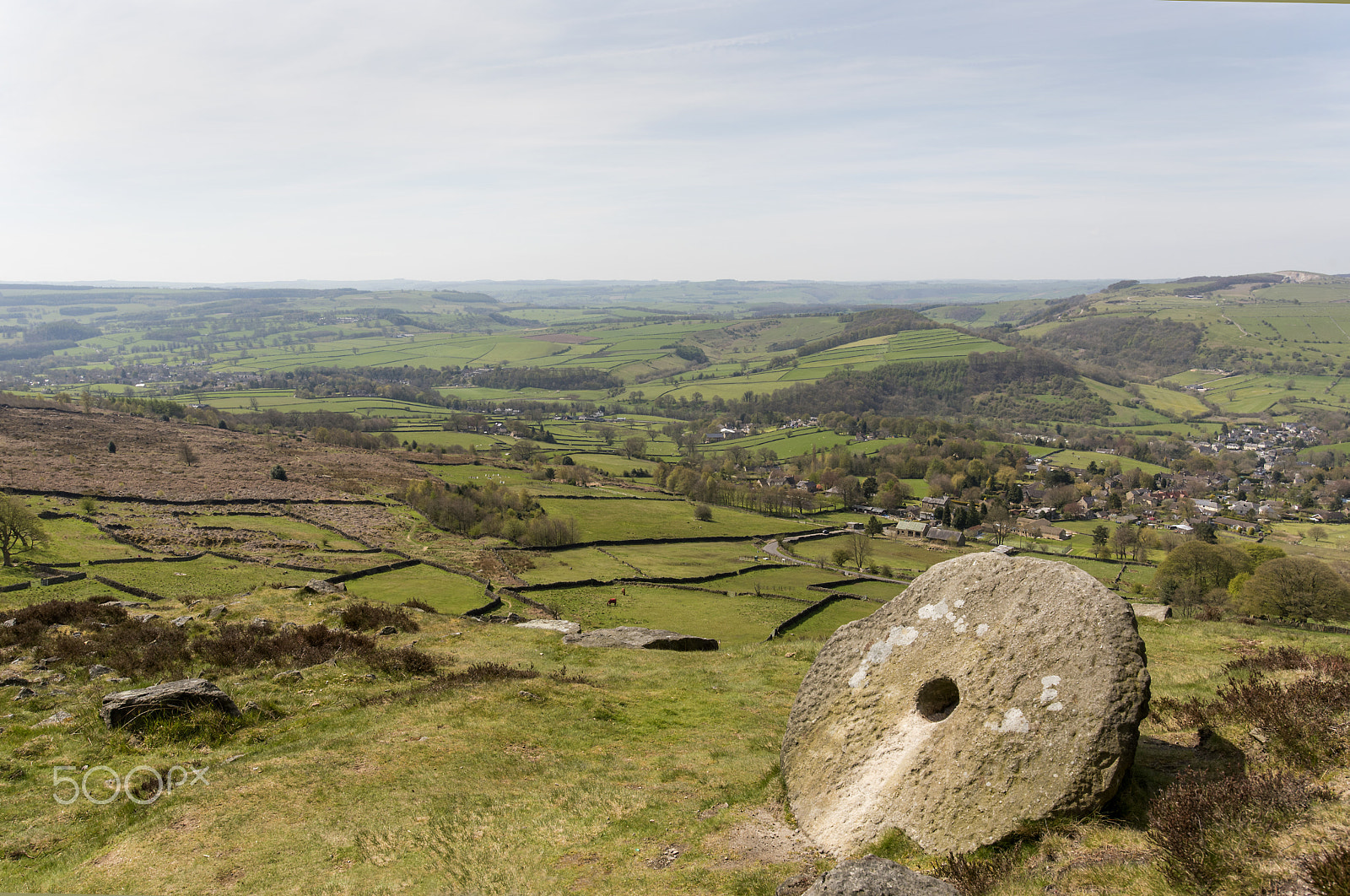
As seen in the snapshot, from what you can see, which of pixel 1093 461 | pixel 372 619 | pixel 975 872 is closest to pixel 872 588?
pixel 372 619

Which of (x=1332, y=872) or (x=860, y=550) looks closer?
(x=1332, y=872)

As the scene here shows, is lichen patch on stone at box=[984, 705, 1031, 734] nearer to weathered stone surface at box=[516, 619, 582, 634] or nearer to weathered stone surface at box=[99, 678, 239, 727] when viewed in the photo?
weathered stone surface at box=[99, 678, 239, 727]

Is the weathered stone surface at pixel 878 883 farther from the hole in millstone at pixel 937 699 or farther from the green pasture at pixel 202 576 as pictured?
the green pasture at pixel 202 576

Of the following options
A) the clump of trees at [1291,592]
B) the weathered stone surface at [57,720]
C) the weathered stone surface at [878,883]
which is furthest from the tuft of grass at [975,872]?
the clump of trees at [1291,592]

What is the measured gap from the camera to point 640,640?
27.5m

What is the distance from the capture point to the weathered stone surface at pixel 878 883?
7094 millimetres

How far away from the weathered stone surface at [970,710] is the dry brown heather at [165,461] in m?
75.8

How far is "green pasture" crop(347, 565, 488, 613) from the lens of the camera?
4244cm

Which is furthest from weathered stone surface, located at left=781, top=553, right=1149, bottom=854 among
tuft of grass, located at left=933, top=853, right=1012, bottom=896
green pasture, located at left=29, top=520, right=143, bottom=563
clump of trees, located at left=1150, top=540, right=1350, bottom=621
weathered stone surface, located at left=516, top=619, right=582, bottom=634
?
green pasture, located at left=29, top=520, right=143, bottom=563

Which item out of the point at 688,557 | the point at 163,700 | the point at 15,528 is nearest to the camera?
the point at 163,700

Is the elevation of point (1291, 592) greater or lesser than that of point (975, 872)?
lesser

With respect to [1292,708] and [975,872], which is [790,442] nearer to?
[1292,708]

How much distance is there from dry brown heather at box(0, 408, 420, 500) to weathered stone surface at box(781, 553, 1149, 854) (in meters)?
75.8

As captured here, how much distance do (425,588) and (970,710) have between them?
42.1 m
